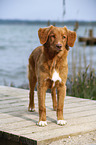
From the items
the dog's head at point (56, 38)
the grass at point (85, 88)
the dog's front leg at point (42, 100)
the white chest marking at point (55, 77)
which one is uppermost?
the dog's head at point (56, 38)

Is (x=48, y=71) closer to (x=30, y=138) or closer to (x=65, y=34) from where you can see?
(x=65, y=34)

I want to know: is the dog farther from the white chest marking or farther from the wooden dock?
the wooden dock

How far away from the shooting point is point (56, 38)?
10.1 ft

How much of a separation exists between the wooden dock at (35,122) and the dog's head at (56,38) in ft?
3.02

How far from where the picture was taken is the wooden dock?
299 cm

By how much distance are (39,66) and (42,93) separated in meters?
0.32

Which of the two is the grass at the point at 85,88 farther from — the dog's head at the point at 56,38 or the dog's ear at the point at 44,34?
the dog's ear at the point at 44,34

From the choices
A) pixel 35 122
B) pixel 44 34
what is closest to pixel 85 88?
pixel 35 122

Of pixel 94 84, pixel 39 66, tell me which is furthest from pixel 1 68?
pixel 39 66

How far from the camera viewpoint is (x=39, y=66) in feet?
11.0

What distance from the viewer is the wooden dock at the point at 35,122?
2990 millimetres

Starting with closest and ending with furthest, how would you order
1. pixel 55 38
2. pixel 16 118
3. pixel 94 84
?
pixel 55 38
pixel 16 118
pixel 94 84

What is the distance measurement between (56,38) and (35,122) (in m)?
1.12

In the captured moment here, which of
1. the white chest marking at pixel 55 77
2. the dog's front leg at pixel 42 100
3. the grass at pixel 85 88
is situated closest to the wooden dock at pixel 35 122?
the dog's front leg at pixel 42 100
